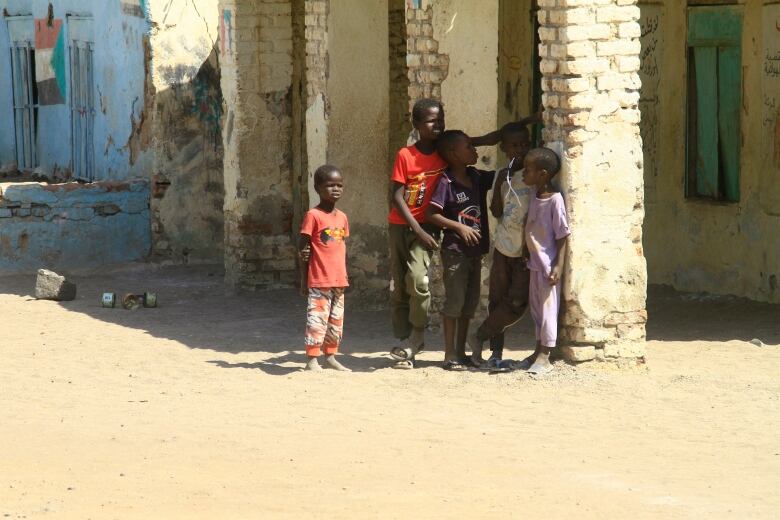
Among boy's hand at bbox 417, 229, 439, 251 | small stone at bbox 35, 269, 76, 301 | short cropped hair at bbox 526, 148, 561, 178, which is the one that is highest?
short cropped hair at bbox 526, 148, 561, 178

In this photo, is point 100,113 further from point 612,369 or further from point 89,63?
point 612,369

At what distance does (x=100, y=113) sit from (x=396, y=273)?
825cm

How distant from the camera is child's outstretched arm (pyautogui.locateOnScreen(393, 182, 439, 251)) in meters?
8.28

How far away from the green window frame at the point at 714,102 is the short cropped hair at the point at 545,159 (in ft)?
12.6

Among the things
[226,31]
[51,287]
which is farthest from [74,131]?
[51,287]

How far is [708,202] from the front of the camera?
38.5 ft

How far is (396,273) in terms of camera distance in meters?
8.54

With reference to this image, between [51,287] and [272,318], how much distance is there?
211 centimetres

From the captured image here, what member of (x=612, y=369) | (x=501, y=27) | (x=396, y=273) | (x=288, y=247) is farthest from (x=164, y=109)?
(x=612, y=369)

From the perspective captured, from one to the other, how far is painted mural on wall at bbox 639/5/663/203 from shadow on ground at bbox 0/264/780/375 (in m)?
1.03

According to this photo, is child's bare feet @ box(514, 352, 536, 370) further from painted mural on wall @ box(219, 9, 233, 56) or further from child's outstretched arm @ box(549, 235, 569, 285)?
painted mural on wall @ box(219, 9, 233, 56)

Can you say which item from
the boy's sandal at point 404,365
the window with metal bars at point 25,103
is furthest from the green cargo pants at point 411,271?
the window with metal bars at point 25,103

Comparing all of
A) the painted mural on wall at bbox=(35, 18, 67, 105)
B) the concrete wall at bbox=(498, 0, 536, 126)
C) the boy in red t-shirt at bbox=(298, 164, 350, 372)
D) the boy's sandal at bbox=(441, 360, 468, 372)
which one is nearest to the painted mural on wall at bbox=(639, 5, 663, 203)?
the concrete wall at bbox=(498, 0, 536, 126)

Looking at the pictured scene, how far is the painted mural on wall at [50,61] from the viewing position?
17.4 meters
